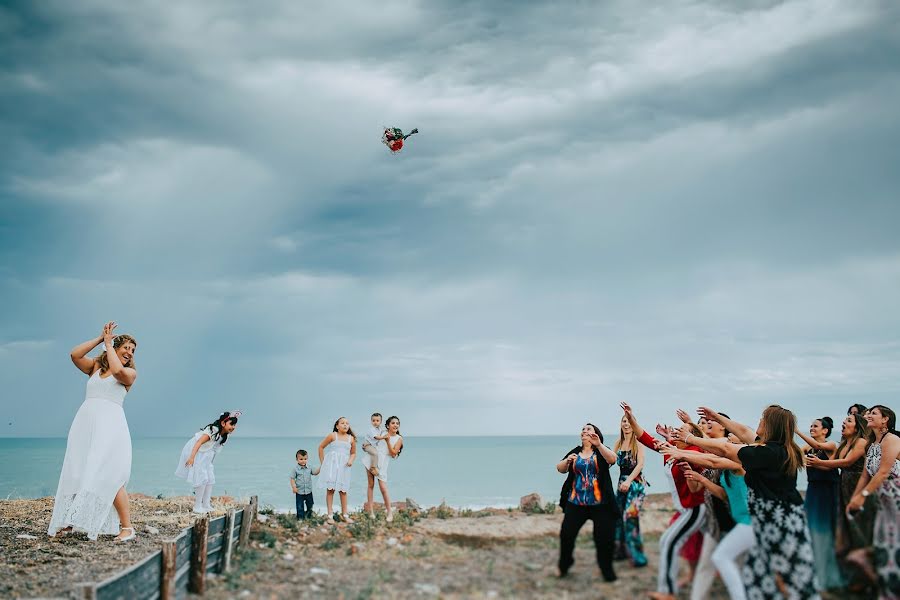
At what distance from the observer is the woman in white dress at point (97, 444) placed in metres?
9.93

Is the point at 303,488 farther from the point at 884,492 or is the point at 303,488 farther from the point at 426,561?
the point at 884,492

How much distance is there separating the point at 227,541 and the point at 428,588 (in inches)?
128

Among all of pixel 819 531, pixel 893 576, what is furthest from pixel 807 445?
pixel 893 576

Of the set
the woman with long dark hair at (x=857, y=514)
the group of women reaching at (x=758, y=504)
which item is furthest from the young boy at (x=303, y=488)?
the woman with long dark hair at (x=857, y=514)

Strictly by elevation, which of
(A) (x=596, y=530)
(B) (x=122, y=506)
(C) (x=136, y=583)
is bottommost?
(C) (x=136, y=583)

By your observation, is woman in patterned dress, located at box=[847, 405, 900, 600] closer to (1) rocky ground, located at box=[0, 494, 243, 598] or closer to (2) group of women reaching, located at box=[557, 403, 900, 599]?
(2) group of women reaching, located at box=[557, 403, 900, 599]

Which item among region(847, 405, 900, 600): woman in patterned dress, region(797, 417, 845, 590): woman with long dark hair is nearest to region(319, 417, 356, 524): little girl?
region(797, 417, 845, 590): woman with long dark hair

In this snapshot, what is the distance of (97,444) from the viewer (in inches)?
391

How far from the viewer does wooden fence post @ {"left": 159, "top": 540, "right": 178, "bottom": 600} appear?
23.7 ft

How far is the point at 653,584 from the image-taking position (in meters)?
7.70

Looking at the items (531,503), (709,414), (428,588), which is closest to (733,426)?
(709,414)

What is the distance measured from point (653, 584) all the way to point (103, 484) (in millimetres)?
7864

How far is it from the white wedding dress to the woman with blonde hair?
7.21m

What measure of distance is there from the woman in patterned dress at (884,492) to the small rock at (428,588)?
4647 millimetres
